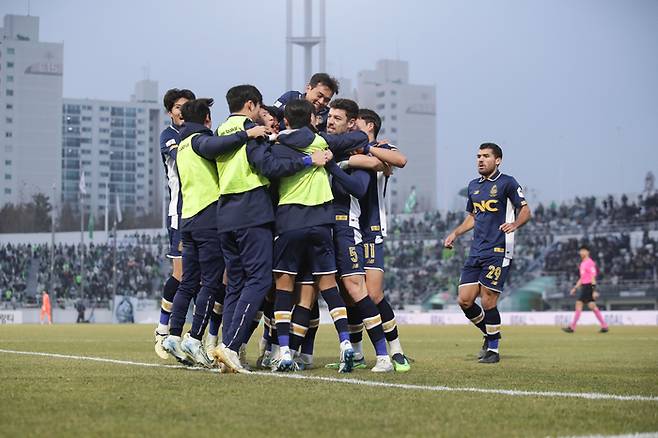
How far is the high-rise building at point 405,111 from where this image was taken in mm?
169375

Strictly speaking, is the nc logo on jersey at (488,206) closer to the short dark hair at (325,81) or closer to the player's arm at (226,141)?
the short dark hair at (325,81)

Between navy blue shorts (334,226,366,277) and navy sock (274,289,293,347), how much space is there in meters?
0.59

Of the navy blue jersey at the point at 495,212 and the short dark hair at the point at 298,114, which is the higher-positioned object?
the short dark hair at the point at 298,114

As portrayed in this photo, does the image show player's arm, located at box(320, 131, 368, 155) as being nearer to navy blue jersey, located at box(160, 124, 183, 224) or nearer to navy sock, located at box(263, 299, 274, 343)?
navy sock, located at box(263, 299, 274, 343)

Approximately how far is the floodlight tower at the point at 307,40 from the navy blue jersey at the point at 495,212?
148 ft

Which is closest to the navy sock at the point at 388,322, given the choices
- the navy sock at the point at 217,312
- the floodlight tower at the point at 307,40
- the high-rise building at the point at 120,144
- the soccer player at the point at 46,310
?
the navy sock at the point at 217,312

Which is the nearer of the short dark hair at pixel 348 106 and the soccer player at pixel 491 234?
the short dark hair at pixel 348 106

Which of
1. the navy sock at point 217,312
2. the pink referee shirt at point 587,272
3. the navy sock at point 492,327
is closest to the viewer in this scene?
the navy sock at point 217,312

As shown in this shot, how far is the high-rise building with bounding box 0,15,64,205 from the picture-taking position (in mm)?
109125

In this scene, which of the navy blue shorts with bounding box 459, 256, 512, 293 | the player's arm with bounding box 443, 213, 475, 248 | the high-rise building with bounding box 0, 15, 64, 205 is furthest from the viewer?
the high-rise building with bounding box 0, 15, 64, 205

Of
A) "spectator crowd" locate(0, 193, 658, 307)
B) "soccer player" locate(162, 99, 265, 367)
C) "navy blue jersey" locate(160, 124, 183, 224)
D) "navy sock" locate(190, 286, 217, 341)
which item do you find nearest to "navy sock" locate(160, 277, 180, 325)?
"navy blue jersey" locate(160, 124, 183, 224)

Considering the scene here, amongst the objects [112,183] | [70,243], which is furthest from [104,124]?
[70,243]

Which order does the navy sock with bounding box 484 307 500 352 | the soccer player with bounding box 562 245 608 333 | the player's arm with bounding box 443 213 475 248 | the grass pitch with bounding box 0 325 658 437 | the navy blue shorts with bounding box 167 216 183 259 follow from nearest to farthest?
the grass pitch with bounding box 0 325 658 437 < the navy blue shorts with bounding box 167 216 183 259 < the navy sock with bounding box 484 307 500 352 < the player's arm with bounding box 443 213 475 248 < the soccer player with bounding box 562 245 608 333

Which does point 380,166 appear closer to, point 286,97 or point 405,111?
point 286,97
